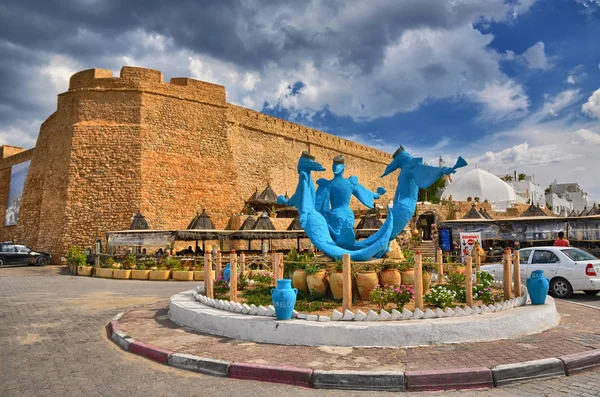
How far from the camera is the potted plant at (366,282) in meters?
7.11

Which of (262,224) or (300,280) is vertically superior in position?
(262,224)

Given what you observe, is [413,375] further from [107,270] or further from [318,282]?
[107,270]

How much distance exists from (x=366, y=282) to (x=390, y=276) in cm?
44

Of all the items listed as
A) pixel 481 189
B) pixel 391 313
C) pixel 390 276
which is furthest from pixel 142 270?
pixel 481 189

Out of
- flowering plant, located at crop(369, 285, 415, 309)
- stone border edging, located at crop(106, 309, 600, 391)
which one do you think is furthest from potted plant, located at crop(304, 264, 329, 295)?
stone border edging, located at crop(106, 309, 600, 391)

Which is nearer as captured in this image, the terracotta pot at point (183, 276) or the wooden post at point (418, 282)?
the wooden post at point (418, 282)

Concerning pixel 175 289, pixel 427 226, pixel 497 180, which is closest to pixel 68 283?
pixel 175 289

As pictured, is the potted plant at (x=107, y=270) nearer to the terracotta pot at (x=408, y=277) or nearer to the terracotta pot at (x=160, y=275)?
the terracotta pot at (x=160, y=275)

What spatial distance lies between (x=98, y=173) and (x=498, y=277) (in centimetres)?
2246

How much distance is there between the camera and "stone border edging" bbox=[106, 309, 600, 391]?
444cm

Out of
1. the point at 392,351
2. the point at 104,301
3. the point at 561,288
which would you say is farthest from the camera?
the point at 104,301

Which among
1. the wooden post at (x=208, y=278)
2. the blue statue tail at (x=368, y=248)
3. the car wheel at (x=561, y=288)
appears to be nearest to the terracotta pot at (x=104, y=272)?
the wooden post at (x=208, y=278)

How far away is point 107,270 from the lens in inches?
705

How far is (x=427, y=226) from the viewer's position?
122 feet
